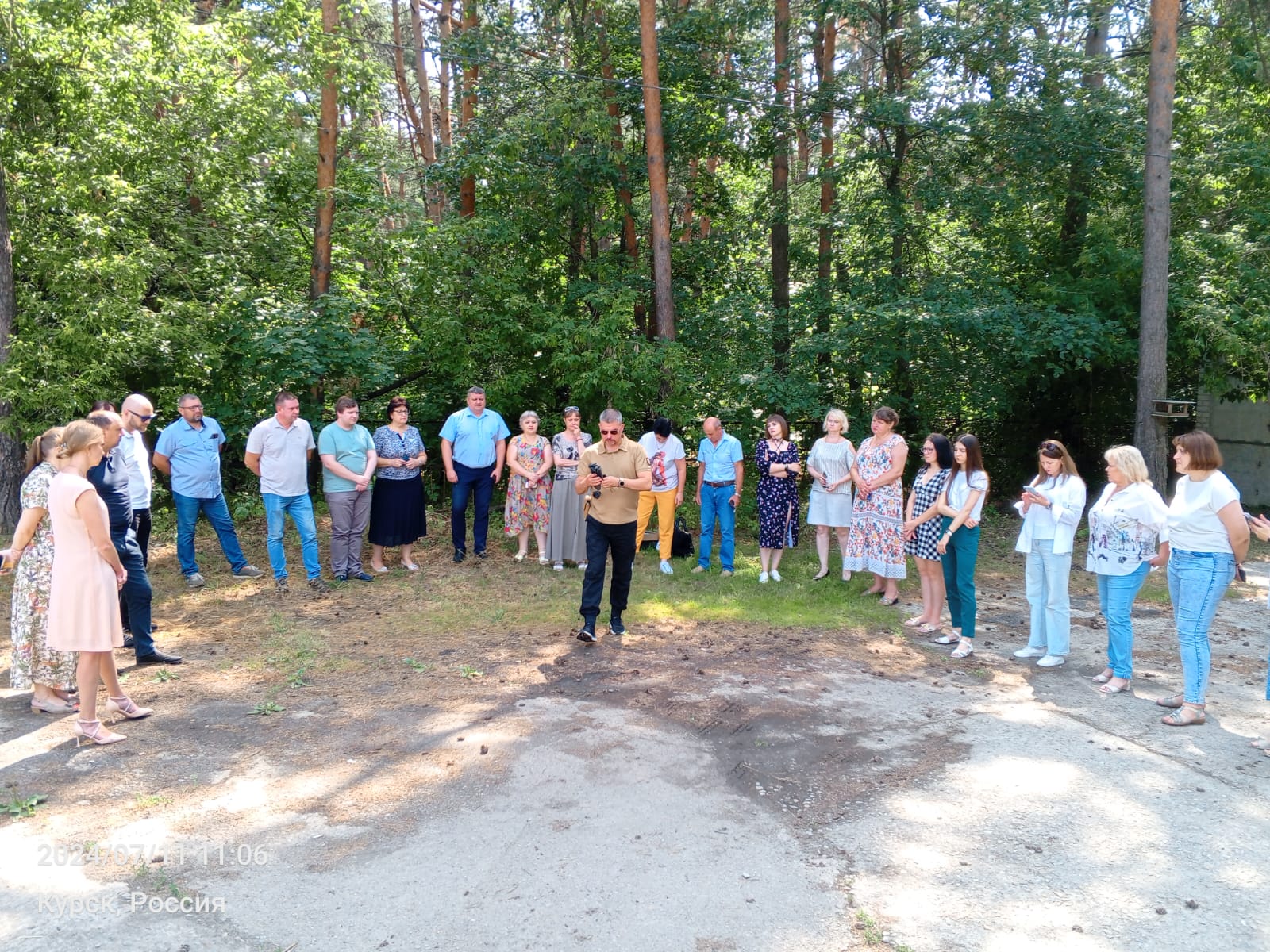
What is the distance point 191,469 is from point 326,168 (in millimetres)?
5834

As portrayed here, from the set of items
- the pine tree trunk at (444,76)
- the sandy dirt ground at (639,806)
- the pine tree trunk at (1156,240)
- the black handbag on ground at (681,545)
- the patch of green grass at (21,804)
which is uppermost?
the pine tree trunk at (444,76)

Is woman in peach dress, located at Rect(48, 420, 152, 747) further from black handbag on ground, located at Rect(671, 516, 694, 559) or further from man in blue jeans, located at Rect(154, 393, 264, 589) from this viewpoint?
black handbag on ground, located at Rect(671, 516, 694, 559)

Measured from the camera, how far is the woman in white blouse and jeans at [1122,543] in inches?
239

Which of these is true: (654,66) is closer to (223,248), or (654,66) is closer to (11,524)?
(223,248)

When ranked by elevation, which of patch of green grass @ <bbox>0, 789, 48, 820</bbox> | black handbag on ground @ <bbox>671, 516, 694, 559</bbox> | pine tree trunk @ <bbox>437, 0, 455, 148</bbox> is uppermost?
pine tree trunk @ <bbox>437, 0, 455, 148</bbox>

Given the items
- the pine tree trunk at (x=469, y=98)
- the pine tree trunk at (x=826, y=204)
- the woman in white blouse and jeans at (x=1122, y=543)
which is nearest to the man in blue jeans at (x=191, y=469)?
the pine tree trunk at (x=469, y=98)

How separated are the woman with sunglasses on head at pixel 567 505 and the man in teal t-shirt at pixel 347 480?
1887mm

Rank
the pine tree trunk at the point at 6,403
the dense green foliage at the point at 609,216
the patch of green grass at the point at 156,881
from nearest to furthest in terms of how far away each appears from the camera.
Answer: the patch of green grass at the point at 156,881
the pine tree trunk at the point at 6,403
the dense green foliage at the point at 609,216

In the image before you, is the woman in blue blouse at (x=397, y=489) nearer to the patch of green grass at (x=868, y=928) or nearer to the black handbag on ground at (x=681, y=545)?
the black handbag on ground at (x=681, y=545)

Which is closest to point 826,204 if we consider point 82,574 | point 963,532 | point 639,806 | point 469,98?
point 469,98

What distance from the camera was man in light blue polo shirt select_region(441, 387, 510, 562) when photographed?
32.8ft

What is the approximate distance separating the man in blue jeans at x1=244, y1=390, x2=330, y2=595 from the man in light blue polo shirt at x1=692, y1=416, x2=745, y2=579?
389 centimetres

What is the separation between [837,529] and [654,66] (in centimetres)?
690

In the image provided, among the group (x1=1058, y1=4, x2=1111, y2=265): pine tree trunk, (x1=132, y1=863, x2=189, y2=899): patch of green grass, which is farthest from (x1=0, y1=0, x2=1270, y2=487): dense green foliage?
(x1=132, y1=863, x2=189, y2=899): patch of green grass
